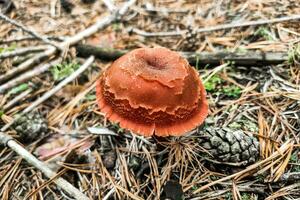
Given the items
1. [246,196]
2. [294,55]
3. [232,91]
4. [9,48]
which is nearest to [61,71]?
[9,48]

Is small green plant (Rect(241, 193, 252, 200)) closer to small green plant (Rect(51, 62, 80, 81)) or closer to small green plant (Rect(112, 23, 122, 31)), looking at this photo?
small green plant (Rect(51, 62, 80, 81))

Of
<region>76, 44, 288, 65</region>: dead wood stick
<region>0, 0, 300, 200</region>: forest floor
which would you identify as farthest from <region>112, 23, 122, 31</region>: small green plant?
<region>76, 44, 288, 65</region>: dead wood stick

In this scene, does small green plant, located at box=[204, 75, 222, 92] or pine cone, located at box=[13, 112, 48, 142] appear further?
small green plant, located at box=[204, 75, 222, 92]

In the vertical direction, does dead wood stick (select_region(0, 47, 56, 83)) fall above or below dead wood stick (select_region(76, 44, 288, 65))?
below

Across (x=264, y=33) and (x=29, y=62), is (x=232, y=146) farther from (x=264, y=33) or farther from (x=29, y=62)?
(x=29, y=62)

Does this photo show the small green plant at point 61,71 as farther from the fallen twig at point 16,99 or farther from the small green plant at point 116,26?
the small green plant at point 116,26

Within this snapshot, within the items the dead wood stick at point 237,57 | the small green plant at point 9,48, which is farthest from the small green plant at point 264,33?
the small green plant at point 9,48
